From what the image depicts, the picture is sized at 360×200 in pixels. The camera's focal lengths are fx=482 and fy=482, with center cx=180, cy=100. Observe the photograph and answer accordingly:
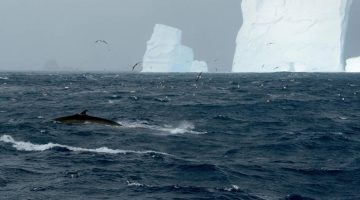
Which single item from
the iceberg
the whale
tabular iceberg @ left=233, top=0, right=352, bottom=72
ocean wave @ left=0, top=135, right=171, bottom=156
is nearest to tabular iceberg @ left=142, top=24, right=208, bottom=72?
tabular iceberg @ left=233, top=0, right=352, bottom=72

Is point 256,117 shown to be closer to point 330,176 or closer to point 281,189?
point 330,176

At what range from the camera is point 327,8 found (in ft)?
412

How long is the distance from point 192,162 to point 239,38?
12910cm

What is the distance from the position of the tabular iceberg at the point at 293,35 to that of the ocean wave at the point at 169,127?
342 ft

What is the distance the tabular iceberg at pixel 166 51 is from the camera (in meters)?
144

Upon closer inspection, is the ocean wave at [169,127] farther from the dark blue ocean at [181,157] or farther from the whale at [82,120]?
the whale at [82,120]

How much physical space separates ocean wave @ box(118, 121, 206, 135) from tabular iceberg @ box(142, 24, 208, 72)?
393 ft

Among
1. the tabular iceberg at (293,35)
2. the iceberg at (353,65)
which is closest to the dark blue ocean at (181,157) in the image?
the tabular iceberg at (293,35)

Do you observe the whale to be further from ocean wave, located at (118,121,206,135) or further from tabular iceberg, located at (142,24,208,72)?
tabular iceberg, located at (142,24,208,72)

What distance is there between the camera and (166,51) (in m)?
145

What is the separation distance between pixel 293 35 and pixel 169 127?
114 m

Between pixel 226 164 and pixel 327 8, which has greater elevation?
pixel 327 8

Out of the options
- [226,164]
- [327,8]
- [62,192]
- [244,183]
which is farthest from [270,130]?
[327,8]

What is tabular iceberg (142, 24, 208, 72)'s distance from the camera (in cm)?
14400
